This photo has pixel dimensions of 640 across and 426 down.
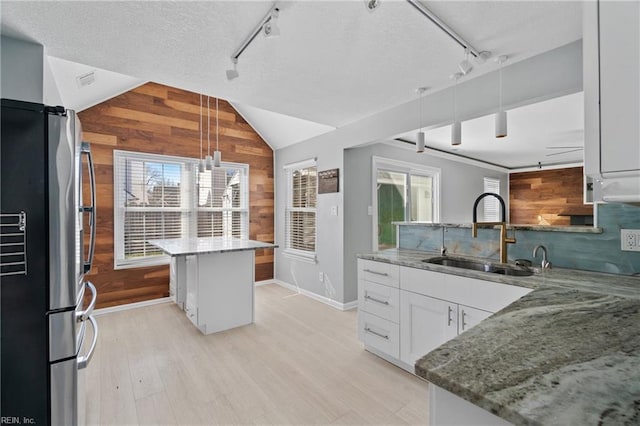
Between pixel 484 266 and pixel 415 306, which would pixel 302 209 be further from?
pixel 484 266

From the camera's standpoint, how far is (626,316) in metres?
1.08

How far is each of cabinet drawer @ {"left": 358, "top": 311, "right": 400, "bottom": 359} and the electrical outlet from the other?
1.52 meters

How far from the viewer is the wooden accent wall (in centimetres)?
654

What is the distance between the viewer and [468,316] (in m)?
1.89

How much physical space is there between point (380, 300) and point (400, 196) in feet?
8.56

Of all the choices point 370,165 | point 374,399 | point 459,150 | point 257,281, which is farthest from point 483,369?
point 459,150

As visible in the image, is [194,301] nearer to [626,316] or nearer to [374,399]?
[374,399]

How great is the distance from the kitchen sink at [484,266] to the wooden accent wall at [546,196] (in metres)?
5.59

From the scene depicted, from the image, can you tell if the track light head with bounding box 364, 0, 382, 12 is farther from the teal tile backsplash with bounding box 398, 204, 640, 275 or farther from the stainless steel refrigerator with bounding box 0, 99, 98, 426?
the teal tile backsplash with bounding box 398, 204, 640, 275

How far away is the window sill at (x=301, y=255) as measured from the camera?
4424 millimetres

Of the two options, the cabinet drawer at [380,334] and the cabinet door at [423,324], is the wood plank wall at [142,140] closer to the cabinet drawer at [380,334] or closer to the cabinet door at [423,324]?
the cabinet drawer at [380,334]

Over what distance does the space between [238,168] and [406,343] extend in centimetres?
376

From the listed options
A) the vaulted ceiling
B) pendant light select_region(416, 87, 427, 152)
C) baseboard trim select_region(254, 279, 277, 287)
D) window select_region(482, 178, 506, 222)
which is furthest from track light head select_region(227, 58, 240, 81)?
window select_region(482, 178, 506, 222)

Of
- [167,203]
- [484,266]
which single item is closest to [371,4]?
[484,266]
